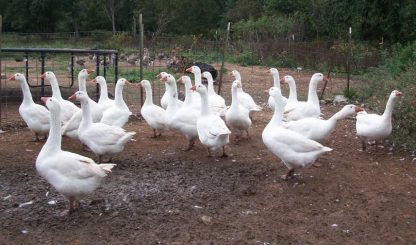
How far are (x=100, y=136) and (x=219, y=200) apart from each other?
7.40 ft

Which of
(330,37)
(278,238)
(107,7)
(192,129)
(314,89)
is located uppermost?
(107,7)

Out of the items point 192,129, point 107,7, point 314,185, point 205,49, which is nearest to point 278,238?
point 314,185

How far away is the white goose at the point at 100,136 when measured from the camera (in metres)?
7.49

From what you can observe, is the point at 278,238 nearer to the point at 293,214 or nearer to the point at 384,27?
the point at 293,214

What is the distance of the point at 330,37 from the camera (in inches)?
1206

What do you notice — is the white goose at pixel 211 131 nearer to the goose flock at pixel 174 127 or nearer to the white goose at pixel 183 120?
the goose flock at pixel 174 127

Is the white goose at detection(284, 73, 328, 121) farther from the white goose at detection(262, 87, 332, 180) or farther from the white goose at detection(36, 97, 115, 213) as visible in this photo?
the white goose at detection(36, 97, 115, 213)

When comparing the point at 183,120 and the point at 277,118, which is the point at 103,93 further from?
the point at 277,118

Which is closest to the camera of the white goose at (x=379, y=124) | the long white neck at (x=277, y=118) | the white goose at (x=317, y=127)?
the long white neck at (x=277, y=118)

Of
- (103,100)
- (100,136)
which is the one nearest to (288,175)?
(100,136)

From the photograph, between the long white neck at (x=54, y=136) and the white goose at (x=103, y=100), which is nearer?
the long white neck at (x=54, y=136)

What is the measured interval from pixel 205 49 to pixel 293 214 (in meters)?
19.6

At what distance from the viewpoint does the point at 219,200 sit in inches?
248

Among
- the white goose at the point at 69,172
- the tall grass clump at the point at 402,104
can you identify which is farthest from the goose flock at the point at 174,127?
the tall grass clump at the point at 402,104
